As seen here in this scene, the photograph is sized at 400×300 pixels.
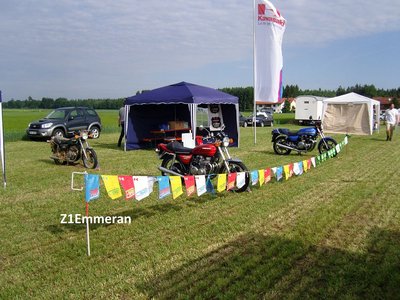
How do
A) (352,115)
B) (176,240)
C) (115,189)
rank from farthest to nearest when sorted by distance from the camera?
(352,115)
(176,240)
(115,189)

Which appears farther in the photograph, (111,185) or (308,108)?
(308,108)

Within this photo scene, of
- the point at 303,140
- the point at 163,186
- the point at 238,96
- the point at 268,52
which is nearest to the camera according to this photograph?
the point at 163,186

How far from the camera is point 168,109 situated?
14359mm

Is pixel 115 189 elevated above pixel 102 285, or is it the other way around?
pixel 115 189

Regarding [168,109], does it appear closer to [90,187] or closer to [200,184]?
[200,184]

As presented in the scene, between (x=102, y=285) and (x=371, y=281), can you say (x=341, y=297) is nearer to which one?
(x=371, y=281)

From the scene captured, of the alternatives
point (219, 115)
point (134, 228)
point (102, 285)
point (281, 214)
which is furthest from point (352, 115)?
point (102, 285)

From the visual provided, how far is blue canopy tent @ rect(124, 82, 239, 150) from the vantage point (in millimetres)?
11375

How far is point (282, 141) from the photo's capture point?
438 inches

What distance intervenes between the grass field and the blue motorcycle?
3.74 meters

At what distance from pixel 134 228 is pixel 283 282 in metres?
2.15

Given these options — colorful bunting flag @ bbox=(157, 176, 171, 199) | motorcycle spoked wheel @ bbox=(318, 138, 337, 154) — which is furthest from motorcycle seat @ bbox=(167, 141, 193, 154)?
motorcycle spoked wheel @ bbox=(318, 138, 337, 154)

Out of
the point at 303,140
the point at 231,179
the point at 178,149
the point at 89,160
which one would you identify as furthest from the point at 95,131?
the point at 231,179

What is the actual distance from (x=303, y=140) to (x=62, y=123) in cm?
1049
